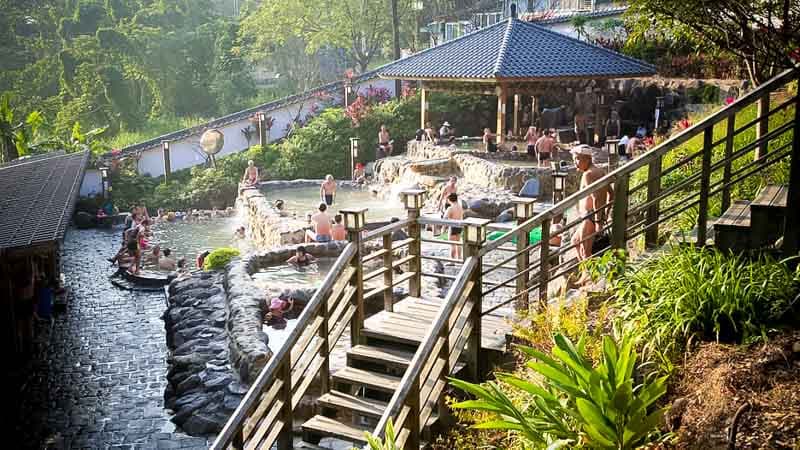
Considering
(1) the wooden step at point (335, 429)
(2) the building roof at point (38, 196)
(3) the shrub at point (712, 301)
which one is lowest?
(1) the wooden step at point (335, 429)

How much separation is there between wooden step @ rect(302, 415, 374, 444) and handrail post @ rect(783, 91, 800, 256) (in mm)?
3352

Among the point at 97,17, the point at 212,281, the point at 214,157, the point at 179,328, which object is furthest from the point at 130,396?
the point at 97,17

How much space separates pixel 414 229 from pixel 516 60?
15740 mm

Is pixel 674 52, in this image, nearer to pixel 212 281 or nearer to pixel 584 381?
pixel 212 281

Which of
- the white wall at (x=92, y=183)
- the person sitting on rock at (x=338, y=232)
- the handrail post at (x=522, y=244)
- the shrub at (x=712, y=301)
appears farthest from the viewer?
the white wall at (x=92, y=183)

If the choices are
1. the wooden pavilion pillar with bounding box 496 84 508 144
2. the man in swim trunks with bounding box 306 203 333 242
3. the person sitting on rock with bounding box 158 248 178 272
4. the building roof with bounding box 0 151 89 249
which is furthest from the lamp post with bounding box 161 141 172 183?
the man in swim trunks with bounding box 306 203 333 242

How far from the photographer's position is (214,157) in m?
31.8

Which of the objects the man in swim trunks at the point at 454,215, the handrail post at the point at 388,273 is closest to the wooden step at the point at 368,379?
the handrail post at the point at 388,273

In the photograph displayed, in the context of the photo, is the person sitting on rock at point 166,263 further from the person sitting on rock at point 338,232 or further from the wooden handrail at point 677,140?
the wooden handrail at point 677,140

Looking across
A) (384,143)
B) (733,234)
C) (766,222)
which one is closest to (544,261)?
(733,234)

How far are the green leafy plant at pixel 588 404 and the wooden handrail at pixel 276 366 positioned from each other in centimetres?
210

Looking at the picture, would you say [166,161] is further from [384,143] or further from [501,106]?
[501,106]

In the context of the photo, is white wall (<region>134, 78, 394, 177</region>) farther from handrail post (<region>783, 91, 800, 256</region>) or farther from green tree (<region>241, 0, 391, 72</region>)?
handrail post (<region>783, 91, 800, 256</region>)

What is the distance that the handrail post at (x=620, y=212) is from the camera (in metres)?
6.64
